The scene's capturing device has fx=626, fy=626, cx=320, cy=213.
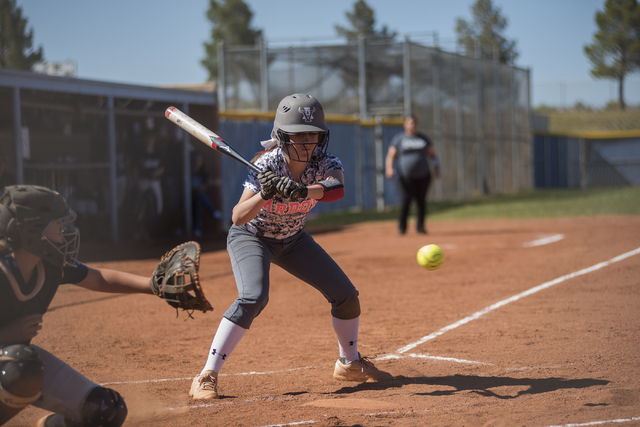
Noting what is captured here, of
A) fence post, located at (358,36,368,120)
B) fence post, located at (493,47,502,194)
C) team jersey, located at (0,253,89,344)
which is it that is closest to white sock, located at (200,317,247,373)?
team jersey, located at (0,253,89,344)

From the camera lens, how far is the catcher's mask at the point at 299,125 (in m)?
3.97

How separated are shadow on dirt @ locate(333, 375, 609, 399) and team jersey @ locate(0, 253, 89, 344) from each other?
1939 mm

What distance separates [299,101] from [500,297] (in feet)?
13.6

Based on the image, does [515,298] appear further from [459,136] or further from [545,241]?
[459,136]

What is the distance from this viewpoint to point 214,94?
47.7ft

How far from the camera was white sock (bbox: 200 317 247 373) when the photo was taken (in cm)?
395

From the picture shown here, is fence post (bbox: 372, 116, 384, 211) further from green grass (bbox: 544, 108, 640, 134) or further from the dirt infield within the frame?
green grass (bbox: 544, 108, 640, 134)

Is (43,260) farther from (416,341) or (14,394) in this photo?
(416,341)

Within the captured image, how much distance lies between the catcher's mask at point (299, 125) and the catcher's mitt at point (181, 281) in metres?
0.98

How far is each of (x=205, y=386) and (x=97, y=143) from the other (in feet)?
32.1

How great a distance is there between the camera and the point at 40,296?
3.22m

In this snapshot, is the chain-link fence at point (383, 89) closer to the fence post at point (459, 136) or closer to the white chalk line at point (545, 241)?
A: the fence post at point (459, 136)

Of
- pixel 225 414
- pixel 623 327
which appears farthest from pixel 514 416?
pixel 623 327

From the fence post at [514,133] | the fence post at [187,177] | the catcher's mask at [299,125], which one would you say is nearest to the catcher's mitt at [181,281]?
the catcher's mask at [299,125]
